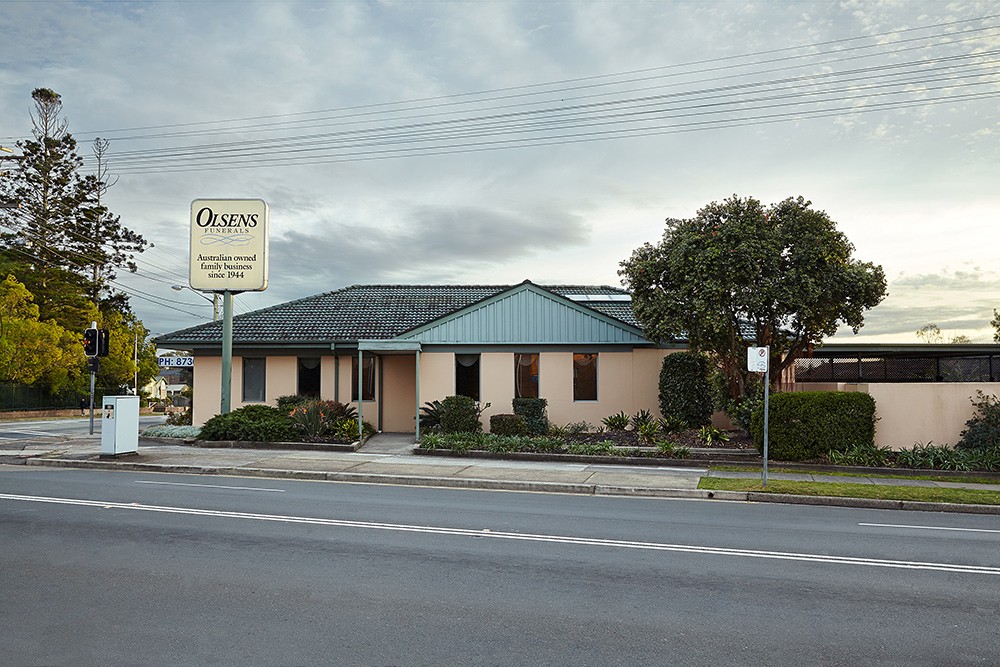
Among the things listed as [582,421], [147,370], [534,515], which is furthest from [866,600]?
[147,370]

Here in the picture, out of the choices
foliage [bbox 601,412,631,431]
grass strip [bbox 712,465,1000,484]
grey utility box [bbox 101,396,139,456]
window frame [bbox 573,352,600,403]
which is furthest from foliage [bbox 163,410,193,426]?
grass strip [bbox 712,465,1000,484]

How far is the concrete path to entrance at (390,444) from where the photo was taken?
20.4 m

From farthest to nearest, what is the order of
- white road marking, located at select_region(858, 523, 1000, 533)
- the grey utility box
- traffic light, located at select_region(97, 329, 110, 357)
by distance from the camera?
traffic light, located at select_region(97, 329, 110, 357) < the grey utility box < white road marking, located at select_region(858, 523, 1000, 533)

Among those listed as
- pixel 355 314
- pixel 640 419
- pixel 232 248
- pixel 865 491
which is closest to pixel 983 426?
pixel 865 491

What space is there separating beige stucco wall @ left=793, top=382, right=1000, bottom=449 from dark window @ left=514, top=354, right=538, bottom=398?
9511 millimetres

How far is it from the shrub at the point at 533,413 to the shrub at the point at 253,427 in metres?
6.52

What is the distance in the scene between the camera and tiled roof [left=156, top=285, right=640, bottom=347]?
2505 cm

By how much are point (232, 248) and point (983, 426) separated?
72.6 feet

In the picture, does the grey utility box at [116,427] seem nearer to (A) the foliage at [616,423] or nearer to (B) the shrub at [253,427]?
(B) the shrub at [253,427]

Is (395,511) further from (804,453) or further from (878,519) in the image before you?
(804,453)

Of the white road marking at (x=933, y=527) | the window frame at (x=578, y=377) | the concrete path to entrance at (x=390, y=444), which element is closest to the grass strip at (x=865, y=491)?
the white road marking at (x=933, y=527)

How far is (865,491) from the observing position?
13.7 m

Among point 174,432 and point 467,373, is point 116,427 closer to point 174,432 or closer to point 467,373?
point 174,432

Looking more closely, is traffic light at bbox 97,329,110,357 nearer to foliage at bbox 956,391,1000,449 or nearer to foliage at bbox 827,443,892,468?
foliage at bbox 827,443,892,468
